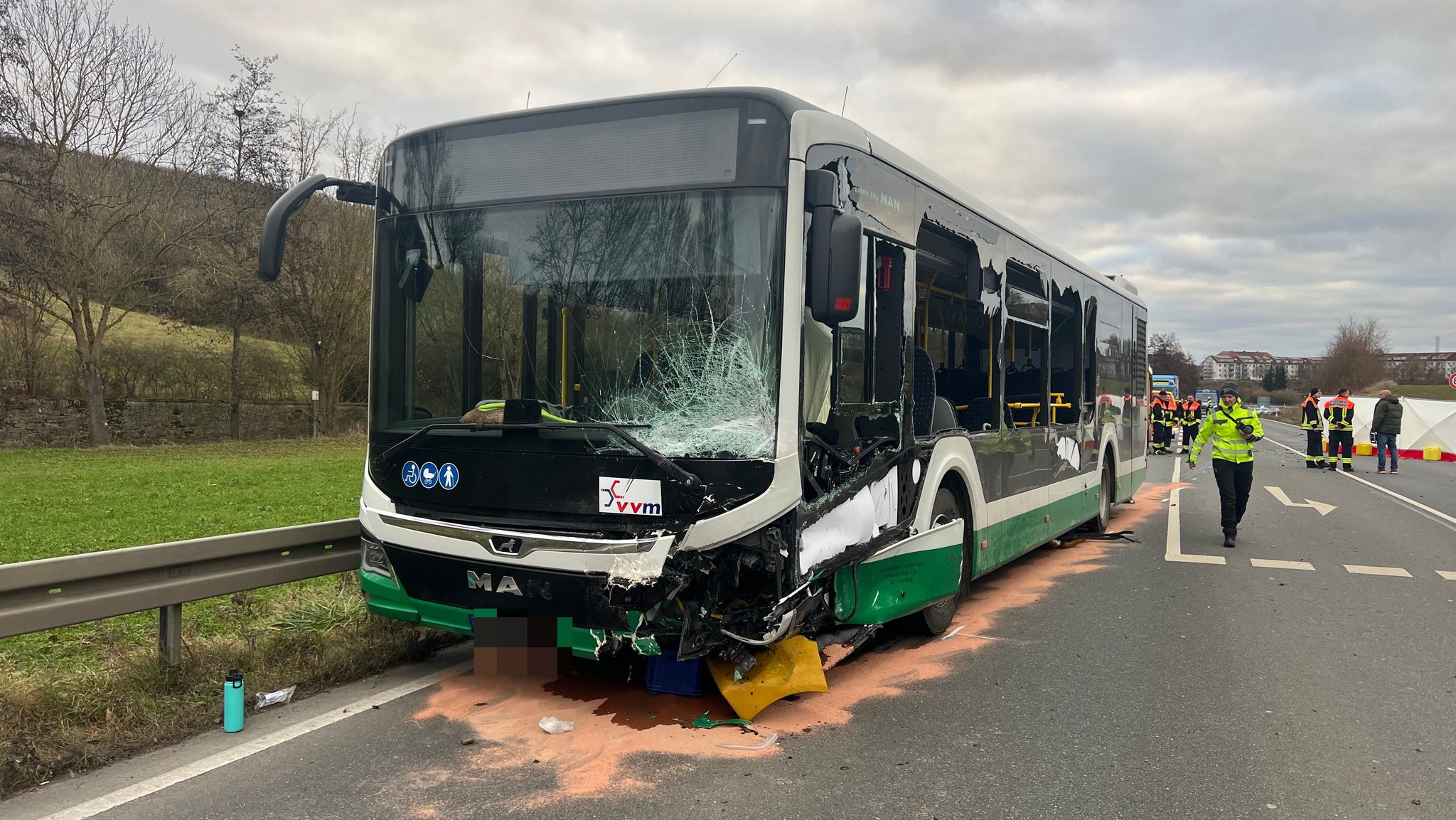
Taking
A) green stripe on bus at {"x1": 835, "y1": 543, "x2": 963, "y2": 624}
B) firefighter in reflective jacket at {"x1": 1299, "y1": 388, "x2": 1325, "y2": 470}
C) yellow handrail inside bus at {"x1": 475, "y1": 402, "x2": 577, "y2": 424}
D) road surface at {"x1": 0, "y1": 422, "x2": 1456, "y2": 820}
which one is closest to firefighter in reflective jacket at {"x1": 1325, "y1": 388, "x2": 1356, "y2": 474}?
firefighter in reflective jacket at {"x1": 1299, "y1": 388, "x2": 1325, "y2": 470}

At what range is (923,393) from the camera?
18.4ft

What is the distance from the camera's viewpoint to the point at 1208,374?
197 meters

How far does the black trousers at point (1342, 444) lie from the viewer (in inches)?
881

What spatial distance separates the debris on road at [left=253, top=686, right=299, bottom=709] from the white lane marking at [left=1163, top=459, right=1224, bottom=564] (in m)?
7.90

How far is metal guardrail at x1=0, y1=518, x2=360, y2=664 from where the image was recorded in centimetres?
397

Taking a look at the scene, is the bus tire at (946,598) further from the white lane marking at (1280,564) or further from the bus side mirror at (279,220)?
the white lane marking at (1280,564)

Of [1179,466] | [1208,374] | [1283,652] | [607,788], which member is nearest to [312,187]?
[607,788]

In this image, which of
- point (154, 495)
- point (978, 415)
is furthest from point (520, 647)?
point (154, 495)

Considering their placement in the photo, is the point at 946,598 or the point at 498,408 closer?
the point at 498,408

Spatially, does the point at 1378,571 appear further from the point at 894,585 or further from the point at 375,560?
the point at 375,560

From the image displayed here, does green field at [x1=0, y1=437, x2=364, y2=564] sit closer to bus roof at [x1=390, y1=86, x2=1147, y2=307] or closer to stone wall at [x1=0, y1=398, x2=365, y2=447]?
stone wall at [x1=0, y1=398, x2=365, y2=447]

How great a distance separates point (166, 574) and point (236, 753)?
1.05m

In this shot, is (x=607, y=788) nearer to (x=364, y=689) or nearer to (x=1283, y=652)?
(x=364, y=689)

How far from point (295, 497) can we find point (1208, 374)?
20892 cm
